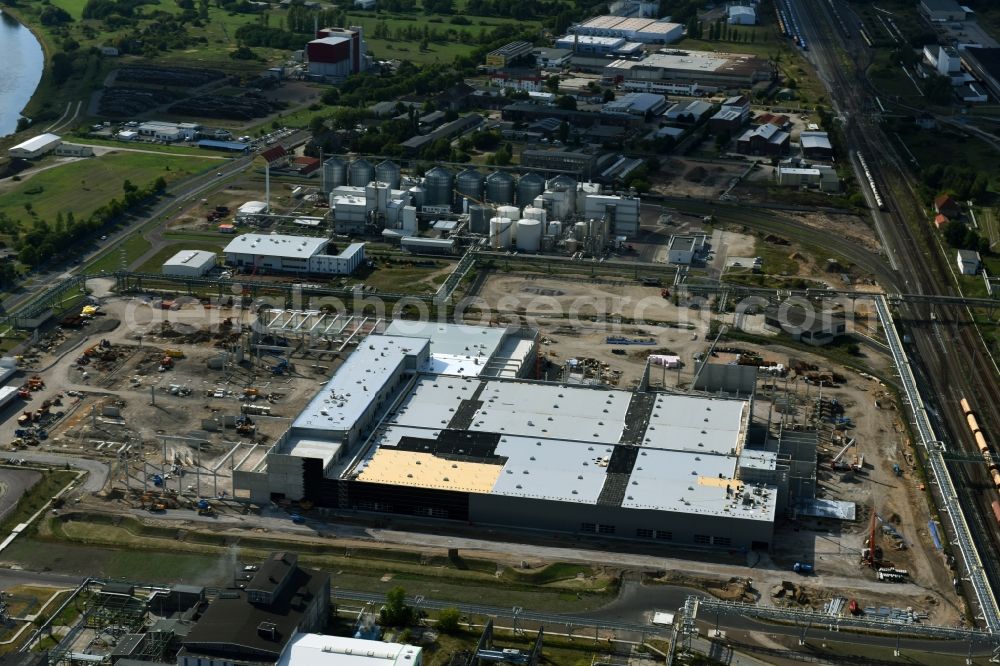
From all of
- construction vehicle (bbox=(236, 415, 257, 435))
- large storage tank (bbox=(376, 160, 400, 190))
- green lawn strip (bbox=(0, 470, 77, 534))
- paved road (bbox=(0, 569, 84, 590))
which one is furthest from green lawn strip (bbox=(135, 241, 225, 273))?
paved road (bbox=(0, 569, 84, 590))

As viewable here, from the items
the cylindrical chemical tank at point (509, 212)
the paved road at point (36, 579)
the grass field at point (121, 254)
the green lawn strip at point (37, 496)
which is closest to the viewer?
the paved road at point (36, 579)

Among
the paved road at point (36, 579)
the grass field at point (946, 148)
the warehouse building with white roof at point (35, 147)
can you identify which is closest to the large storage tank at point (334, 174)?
the warehouse building with white roof at point (35, 147)

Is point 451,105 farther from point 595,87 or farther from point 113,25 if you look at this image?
point 113,25

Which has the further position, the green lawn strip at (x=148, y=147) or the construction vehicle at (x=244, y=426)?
the green lawn strip at (x=148, y=147)

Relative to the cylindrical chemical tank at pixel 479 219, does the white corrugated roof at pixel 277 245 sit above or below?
below

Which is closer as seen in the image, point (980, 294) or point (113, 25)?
point (980, 294)

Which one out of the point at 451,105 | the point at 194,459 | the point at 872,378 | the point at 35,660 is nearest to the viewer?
the point at 35,660

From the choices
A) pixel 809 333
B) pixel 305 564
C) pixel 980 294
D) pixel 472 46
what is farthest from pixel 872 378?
pixel 472 46

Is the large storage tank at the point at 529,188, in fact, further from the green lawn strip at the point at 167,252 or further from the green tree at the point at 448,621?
the green tree at the point at 448,621
